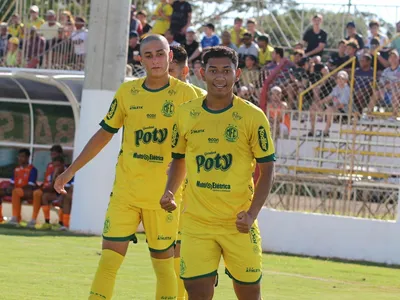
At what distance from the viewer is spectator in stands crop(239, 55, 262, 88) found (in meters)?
19.1

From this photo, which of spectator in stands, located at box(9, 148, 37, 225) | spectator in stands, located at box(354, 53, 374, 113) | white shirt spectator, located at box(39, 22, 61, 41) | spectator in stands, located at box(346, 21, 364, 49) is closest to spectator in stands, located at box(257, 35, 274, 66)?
spectator in stands, located at box(346, 21, 364, 49)

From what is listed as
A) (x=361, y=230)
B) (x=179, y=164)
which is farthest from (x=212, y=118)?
(x=361, y=230)

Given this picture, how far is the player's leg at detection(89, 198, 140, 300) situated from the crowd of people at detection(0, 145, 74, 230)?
10.2m

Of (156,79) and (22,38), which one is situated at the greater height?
(22,38)

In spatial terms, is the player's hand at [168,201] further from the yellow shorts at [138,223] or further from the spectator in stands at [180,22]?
the spectator in stands at [180,22]

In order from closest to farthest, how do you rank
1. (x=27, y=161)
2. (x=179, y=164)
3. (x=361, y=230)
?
(x=179, y=164), (x=361, y=230), (x=27, y=161)

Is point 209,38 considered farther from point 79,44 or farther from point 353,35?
point 353,35

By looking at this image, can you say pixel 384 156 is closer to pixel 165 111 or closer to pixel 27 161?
pixel 27 161

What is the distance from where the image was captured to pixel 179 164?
750 cm

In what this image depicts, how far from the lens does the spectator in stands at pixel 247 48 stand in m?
20.5

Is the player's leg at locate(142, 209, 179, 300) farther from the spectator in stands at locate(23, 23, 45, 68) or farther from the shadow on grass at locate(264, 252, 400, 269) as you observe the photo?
the spectator in stands at locate(23, 23, 45, 68)

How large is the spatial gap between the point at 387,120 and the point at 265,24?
5.69m

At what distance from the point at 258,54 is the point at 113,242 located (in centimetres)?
1277

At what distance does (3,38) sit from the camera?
22016 mm
